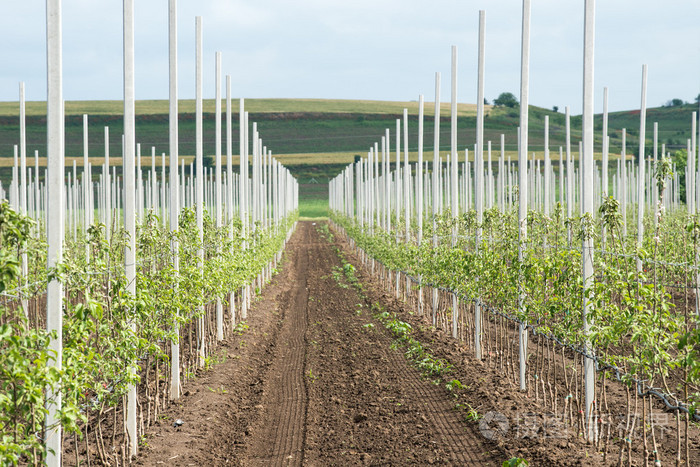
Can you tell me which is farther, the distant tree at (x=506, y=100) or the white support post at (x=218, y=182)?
the distant tree at (x=506, y=100)

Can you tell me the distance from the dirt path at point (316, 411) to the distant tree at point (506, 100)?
319ft

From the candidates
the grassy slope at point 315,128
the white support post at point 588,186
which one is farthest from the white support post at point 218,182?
the grassy slope at point 315,128

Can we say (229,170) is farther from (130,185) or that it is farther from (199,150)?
(130,185)

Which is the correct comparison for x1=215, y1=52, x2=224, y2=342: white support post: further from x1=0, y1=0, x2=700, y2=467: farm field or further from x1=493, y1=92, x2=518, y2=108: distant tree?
x1=493, y1=92, x2=518, y2=108: distant tree

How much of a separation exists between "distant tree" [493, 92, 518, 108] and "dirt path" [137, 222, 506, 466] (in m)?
97.2

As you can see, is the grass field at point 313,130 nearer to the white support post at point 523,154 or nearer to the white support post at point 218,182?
the white support post at point 218,182

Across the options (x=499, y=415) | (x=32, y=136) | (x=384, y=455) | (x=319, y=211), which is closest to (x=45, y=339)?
(x=384, y=455)

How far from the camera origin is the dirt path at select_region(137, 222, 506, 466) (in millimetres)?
6959

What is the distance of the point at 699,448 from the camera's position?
6.92 metres

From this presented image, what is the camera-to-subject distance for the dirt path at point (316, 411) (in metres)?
6.96

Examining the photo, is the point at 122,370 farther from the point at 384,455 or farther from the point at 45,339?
the point at 384,455

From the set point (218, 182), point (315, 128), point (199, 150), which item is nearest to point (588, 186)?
point (199, 150)

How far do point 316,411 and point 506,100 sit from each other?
10923 centimetres

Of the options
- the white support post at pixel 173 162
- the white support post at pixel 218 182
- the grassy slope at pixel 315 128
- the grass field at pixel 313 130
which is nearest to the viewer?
the white support post at pixel 173 162
